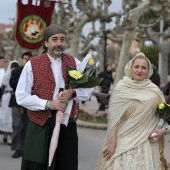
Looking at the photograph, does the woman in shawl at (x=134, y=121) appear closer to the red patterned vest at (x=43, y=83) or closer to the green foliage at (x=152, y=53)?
the red patterned vest at (x=43, y=83)

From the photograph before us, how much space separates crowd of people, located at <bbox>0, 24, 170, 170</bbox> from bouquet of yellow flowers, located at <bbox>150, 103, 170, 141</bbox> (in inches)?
1.8

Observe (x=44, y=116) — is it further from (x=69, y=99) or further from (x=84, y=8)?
(x=84, y=8)

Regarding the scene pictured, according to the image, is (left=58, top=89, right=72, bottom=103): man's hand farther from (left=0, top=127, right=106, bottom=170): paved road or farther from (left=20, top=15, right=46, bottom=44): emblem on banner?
(left=20, top=15, right=46, bottom=44): emblem on banner

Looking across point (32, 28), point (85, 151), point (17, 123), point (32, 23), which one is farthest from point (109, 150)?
point (32, 23)

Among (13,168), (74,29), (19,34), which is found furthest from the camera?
(74,29)

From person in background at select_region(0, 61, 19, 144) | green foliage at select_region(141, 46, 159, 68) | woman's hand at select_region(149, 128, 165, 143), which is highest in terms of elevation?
woman's hand at select_region(149, 128, 165, 143)

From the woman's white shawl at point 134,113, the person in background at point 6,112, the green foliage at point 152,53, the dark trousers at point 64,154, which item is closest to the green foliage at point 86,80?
the dark trousers at point 64,154

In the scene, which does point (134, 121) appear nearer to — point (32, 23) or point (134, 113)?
point (134, 113)

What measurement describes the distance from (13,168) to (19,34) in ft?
22.6

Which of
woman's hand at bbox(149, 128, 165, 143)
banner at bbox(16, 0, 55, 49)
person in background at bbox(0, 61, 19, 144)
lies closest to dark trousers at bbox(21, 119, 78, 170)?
woman's hand at bbox(149, 128, 165, 143)

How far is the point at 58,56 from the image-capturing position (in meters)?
5.02

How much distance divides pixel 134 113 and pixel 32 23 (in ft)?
31.9

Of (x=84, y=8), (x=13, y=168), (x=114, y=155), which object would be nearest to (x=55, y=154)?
(x=114, y=155)

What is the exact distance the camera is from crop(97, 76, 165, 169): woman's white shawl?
5.47 meters
